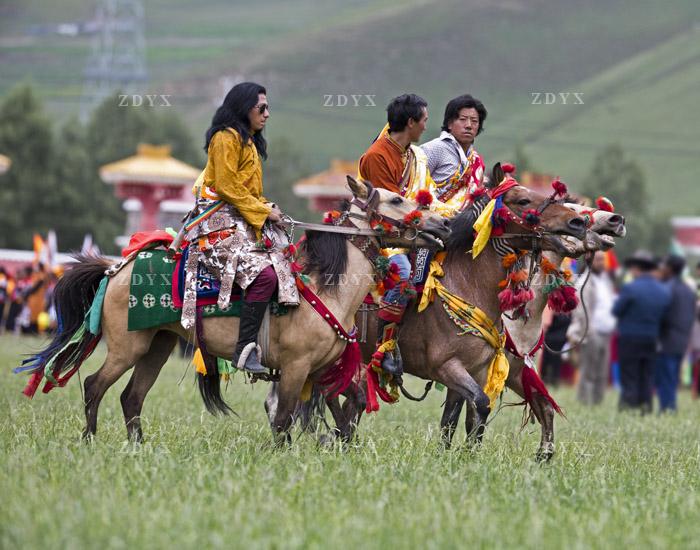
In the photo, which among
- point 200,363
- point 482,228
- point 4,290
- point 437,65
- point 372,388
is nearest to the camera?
point 482,228

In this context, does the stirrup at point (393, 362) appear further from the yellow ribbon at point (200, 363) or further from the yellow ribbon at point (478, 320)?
the yellow ribbon at point (200, 363)

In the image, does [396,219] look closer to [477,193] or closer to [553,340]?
[477,193]

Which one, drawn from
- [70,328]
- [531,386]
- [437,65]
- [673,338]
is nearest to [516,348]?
A: [531,386]

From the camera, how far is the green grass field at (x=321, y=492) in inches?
218

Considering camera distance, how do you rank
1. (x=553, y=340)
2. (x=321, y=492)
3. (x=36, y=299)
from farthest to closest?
(x=36, y=299), (x=553, y=340), (x=321, y=492)

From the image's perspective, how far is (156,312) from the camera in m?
8.72

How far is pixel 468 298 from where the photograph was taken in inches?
354

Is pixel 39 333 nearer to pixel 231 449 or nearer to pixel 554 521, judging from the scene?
pixel 231 449

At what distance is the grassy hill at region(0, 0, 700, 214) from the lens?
4122 inches

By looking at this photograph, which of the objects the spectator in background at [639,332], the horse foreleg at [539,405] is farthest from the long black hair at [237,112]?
the spectator in background at [639,332]

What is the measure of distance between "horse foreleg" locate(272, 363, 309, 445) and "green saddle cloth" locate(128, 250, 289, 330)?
908mm

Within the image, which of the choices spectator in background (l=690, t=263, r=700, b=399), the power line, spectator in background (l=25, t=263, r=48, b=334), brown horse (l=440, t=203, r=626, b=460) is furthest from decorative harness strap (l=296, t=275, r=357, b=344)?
the power line

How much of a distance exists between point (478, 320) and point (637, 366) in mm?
9408

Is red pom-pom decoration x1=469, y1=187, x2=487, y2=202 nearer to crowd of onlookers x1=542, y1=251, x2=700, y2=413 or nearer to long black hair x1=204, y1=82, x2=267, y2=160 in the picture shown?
long black hair x1=204, y1=82, x2=267, y2=160
